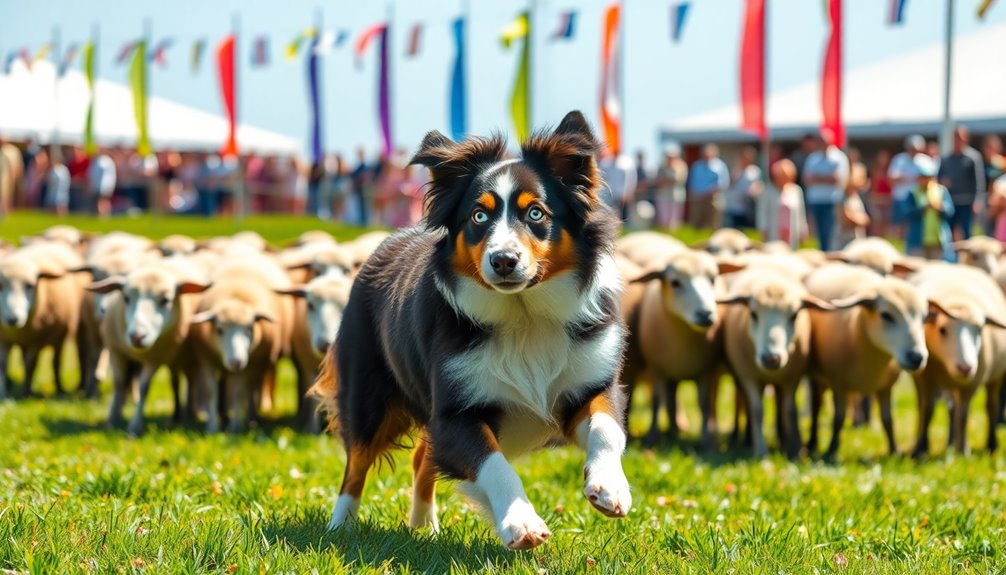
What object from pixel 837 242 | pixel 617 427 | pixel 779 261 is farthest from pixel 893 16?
pixel 617 427

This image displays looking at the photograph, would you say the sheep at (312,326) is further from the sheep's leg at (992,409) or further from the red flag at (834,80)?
the red flag at (834,80)

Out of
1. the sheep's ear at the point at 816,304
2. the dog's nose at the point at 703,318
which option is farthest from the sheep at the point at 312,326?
the sheep's ear at the point at 816,304

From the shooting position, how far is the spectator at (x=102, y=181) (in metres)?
31.6

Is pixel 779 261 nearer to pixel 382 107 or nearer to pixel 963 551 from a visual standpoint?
pixel 963 551

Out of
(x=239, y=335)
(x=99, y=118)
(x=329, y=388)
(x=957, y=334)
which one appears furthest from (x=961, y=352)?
(x=99, y=118)

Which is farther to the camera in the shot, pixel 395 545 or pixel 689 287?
pixel 689 287

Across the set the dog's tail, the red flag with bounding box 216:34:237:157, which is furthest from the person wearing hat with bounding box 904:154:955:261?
the red flag with bounding box 216:34:237:157

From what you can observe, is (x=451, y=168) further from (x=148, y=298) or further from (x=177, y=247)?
(x=177, y=247)

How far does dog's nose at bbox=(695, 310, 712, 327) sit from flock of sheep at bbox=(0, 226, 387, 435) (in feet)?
9.23

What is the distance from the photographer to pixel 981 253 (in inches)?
536

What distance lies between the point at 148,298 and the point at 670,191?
15.9 meters

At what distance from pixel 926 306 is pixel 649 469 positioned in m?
3.05

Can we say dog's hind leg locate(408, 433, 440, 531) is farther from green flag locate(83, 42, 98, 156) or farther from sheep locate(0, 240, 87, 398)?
green flag locate(83, 42, 98, 156)

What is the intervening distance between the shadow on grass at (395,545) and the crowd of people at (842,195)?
9.70 metres
